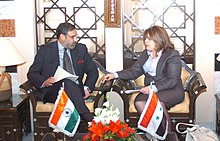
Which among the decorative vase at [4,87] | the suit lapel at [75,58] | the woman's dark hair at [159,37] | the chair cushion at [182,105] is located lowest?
the chair cushion at [182,105]

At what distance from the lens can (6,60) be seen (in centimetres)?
456

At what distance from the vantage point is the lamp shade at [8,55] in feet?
15.0

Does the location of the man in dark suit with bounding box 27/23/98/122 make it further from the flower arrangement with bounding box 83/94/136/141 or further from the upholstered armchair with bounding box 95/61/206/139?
the flower arrangement with bounding box 83/94/136/141

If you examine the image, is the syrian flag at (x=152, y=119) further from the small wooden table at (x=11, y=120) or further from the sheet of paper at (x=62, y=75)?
the small wooden table at (x=11, y=120)

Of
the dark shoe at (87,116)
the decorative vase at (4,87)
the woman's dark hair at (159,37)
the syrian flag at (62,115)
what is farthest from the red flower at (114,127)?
the decorative vase at (4,87)

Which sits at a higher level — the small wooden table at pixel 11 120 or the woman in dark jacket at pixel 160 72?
the woman in dark jacket at pixel 160 72

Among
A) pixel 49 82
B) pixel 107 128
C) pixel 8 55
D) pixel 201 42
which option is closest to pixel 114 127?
pixel 107 128

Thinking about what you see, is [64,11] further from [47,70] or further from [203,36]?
[203,36]

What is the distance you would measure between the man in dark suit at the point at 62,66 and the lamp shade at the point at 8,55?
18 cm

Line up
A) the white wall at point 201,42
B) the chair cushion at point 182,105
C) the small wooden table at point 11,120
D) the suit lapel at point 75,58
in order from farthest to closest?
the white wall at point 201,42 → the suit lapel at point 75,58 → the small wooden table at point 11,120 → the chair cushion at point 182,105

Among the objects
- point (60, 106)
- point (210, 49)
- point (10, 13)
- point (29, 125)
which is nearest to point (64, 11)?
point (10, 13)

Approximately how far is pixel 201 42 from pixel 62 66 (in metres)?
1.61

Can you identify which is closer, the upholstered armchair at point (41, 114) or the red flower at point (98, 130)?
the red flower at point (98, 130)

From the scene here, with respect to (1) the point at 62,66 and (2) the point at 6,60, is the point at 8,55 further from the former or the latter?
(1) the point at 62,66
